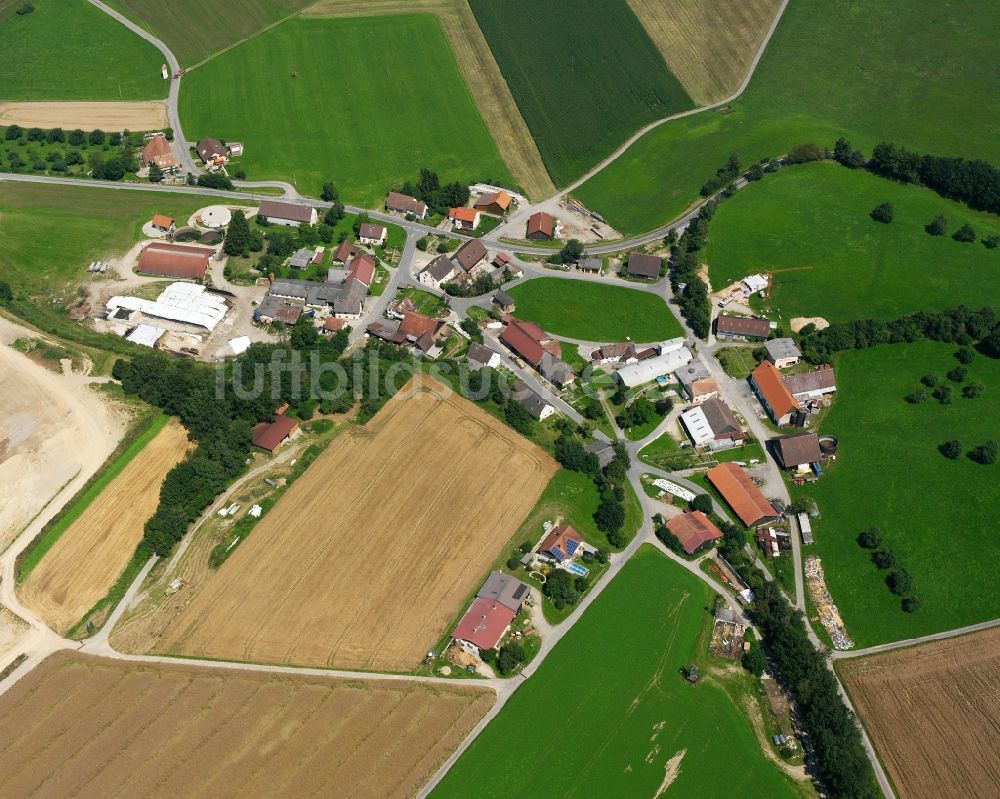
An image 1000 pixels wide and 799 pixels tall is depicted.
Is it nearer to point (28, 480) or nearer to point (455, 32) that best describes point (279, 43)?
point (455, 32)

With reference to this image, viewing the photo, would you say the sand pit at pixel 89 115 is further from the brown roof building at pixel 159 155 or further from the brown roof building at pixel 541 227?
the brown roof building at pixel 541 227

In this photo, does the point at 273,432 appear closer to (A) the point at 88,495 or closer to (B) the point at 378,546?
(B) the point at 378,546

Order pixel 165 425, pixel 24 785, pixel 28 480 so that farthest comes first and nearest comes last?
pixel 165 425, pixel 28 480, pixel 24 785

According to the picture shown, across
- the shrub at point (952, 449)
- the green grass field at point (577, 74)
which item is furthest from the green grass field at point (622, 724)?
the green grass field at point (577, 74)

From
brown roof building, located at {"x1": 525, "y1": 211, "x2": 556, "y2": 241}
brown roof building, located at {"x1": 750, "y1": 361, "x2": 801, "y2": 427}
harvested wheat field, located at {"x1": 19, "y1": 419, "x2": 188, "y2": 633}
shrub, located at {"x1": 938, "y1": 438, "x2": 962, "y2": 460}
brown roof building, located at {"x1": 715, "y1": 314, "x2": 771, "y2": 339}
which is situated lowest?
shrub, located at {"x1": 938, "y1": 438, "x2": 962, "y2": 460}

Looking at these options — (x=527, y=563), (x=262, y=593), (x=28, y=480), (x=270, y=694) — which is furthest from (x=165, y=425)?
(x=527, y=563)

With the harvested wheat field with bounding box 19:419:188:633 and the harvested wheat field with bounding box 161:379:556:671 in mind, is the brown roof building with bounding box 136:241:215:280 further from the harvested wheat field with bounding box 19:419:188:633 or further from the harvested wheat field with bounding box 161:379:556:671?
the harvested wheat field with bounding box 161:379:556:671

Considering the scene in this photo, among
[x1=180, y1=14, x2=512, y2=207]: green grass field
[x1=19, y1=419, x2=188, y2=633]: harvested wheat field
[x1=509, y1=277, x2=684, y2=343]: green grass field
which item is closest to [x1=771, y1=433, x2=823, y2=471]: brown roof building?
[x1=509, y1=277, x2=684, y2=343]: green grass field
